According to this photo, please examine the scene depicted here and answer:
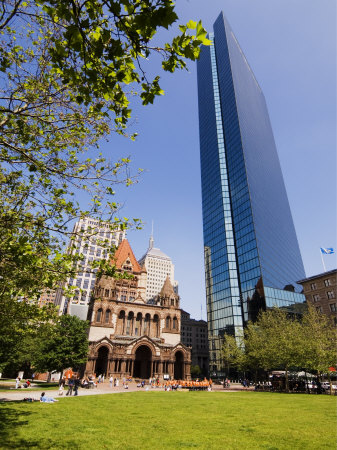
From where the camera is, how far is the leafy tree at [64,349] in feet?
110

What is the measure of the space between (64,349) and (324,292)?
5355 cm

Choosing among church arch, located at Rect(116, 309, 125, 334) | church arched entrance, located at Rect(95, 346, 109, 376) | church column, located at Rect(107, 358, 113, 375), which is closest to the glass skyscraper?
church arch, located at Rect(116, 309, 125, 334)

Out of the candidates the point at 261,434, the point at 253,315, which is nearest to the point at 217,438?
the point at 261,434

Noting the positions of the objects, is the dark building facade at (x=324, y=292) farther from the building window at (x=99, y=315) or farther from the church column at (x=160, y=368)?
the building window at (x=99, y=315)

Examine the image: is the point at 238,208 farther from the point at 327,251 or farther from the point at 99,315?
the point at 99,315

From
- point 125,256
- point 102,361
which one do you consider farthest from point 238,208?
point 102,361

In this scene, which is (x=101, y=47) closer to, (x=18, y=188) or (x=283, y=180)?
(x=18, y=188)

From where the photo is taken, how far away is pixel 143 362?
4881cm

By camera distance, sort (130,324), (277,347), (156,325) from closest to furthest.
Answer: (277,347) < (130,324) < (156,325)

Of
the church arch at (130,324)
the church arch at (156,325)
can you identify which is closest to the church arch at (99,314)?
the church arch at (130,324)

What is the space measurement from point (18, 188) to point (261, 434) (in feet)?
40.6

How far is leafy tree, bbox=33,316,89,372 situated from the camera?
110ft

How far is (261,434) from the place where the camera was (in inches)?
364

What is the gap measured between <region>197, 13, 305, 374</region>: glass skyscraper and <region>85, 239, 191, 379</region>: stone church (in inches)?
791
